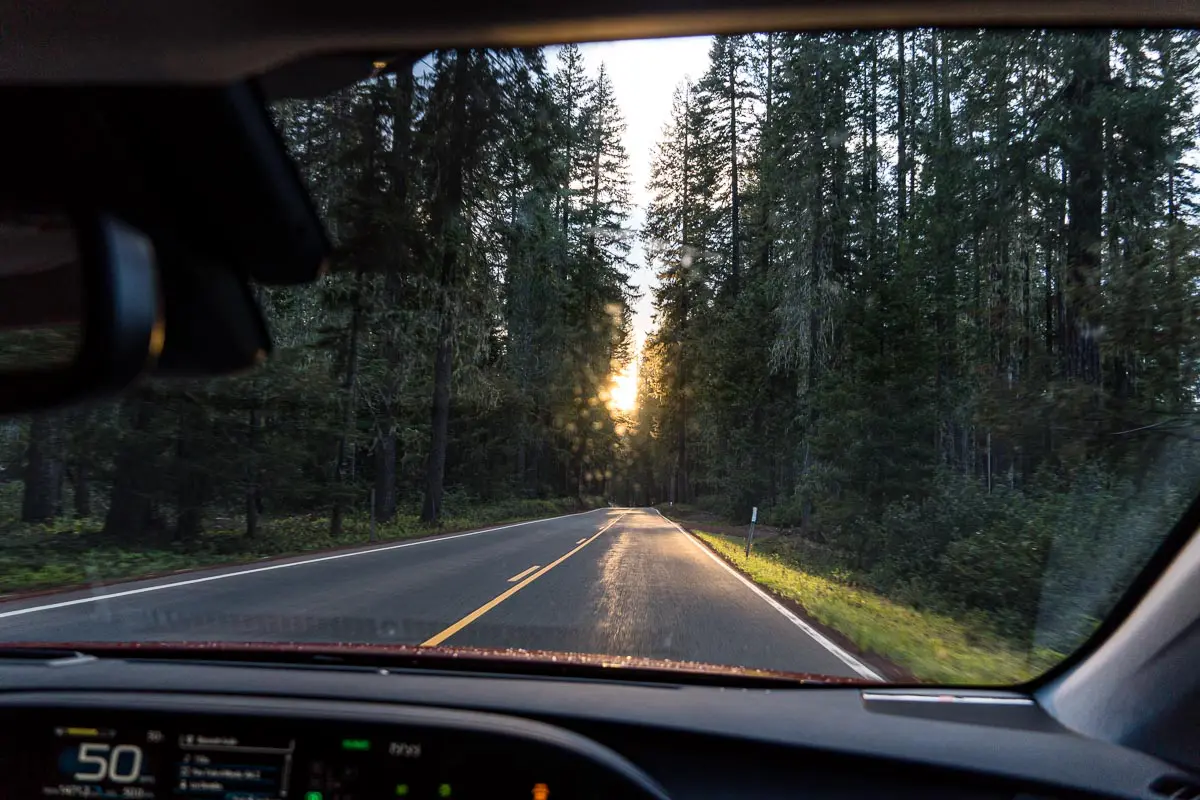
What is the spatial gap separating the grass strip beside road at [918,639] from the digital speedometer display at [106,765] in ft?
11.4

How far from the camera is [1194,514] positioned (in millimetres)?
2988

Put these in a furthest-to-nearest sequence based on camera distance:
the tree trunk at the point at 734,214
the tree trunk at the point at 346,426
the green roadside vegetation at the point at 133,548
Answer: the tree trunk at the point at 734,214 < the tree trunk at the point at 346,426 < the green roadside vegetation at the point at 133,548

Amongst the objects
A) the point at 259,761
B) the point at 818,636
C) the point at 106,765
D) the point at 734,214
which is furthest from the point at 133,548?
the point at 734,214

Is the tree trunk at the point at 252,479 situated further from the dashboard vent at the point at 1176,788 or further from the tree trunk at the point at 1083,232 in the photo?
the dashboard vent at the point at 1176,788

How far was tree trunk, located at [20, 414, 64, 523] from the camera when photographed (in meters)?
15.0

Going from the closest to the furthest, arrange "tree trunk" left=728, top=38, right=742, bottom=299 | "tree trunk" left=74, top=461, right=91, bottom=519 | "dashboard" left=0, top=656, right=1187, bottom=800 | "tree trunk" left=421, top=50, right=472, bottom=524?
"dashboard" left=0, top=656, right=1187, bottom=800 → "tree trunk" left=421, top=50, right=472, bottom=524 → "tree trunk" left=74, top=461, right=91, bottom=519 → "tree trunk" left=728, top=38, right=742, bottom=299

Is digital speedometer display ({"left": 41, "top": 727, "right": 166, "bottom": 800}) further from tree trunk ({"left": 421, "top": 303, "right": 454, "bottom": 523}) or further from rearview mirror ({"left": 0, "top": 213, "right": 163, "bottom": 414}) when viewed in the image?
tree trunk ({"left": 421, "top": 303, "right": 454, "bottom": 523})

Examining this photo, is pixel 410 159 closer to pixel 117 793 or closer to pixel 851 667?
pixel 117 793

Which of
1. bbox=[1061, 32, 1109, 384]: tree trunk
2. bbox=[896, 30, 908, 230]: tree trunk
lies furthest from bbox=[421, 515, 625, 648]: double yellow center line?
bbox=[1061, 32, 1109, 384]: tree trunk

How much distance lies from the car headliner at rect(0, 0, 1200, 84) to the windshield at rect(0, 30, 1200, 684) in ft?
1.56

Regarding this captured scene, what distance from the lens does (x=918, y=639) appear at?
623cm

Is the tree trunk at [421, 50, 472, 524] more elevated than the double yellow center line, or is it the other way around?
the tree trunk at [421, 50, 472, 524]

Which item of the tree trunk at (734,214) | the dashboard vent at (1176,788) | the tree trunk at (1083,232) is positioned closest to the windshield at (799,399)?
the tree trunk at (1083,232)

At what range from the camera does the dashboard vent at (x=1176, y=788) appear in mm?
2512
